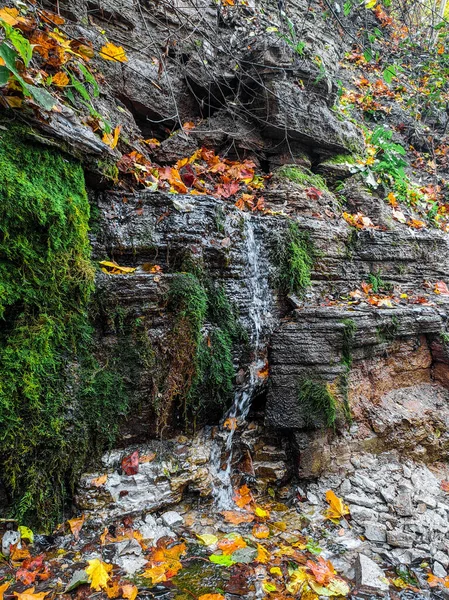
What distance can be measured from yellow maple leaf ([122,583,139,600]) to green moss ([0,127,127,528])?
750 mm

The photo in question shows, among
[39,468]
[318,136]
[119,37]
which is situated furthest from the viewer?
[318,136]

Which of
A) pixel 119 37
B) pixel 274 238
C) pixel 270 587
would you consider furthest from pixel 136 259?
pixel 119 37

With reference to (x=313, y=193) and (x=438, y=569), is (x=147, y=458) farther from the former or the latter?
(x=313, y=193)

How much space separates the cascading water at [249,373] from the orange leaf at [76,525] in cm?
115

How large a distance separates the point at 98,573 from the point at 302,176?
5117 mm

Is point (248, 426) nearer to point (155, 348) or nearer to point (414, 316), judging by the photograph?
point (155, 348)

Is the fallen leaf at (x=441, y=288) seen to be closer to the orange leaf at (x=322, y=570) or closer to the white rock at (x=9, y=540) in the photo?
the orange leaf at (x=322, y=570)

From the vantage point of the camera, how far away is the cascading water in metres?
3.31

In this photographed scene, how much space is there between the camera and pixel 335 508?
10.6 ft

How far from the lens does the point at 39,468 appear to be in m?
2.51

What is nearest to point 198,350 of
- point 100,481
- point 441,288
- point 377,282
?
point 100,481

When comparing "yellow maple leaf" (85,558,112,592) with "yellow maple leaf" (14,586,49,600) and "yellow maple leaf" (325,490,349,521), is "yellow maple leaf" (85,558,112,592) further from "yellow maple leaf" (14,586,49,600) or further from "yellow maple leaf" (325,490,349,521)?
"yellow maple leaf" (325,490,349,521)

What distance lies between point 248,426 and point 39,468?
1.98 metres

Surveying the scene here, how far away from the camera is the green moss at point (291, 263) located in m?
4.16
